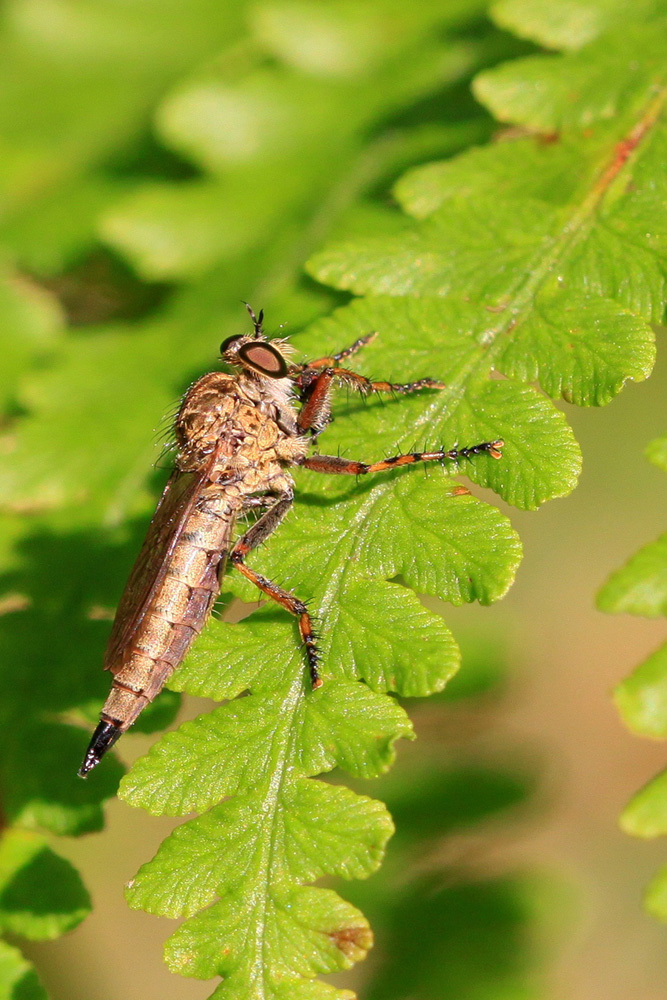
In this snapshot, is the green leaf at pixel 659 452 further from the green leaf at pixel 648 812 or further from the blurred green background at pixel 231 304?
the blurred green background at pixel 231 304

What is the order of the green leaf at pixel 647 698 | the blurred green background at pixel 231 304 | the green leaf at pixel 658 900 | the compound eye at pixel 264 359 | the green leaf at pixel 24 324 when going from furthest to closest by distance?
1. the green leaf at pixel 24 324
2. the blurred green background at pixel 231 304
3. the compound eye at pixel 264 359
4. the green leaf at pixel 647 698
5. the green leaf at pixel 658 900

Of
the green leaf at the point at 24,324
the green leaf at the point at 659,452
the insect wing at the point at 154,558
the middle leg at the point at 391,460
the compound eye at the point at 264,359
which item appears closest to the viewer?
the green leaf at the point at 659,452

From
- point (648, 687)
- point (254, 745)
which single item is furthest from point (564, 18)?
point (254, 745)

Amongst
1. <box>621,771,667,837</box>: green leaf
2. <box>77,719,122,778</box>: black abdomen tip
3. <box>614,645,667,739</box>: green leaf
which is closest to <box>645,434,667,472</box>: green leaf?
<box>614,645,667,739</box>: green leaf

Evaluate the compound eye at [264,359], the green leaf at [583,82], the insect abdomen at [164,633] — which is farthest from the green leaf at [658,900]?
the green leaf at [583,82]

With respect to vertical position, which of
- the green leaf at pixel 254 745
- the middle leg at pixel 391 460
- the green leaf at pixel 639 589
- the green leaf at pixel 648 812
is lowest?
the green leaf at pixel 648 812

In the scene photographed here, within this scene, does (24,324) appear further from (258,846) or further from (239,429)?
(258,846)
